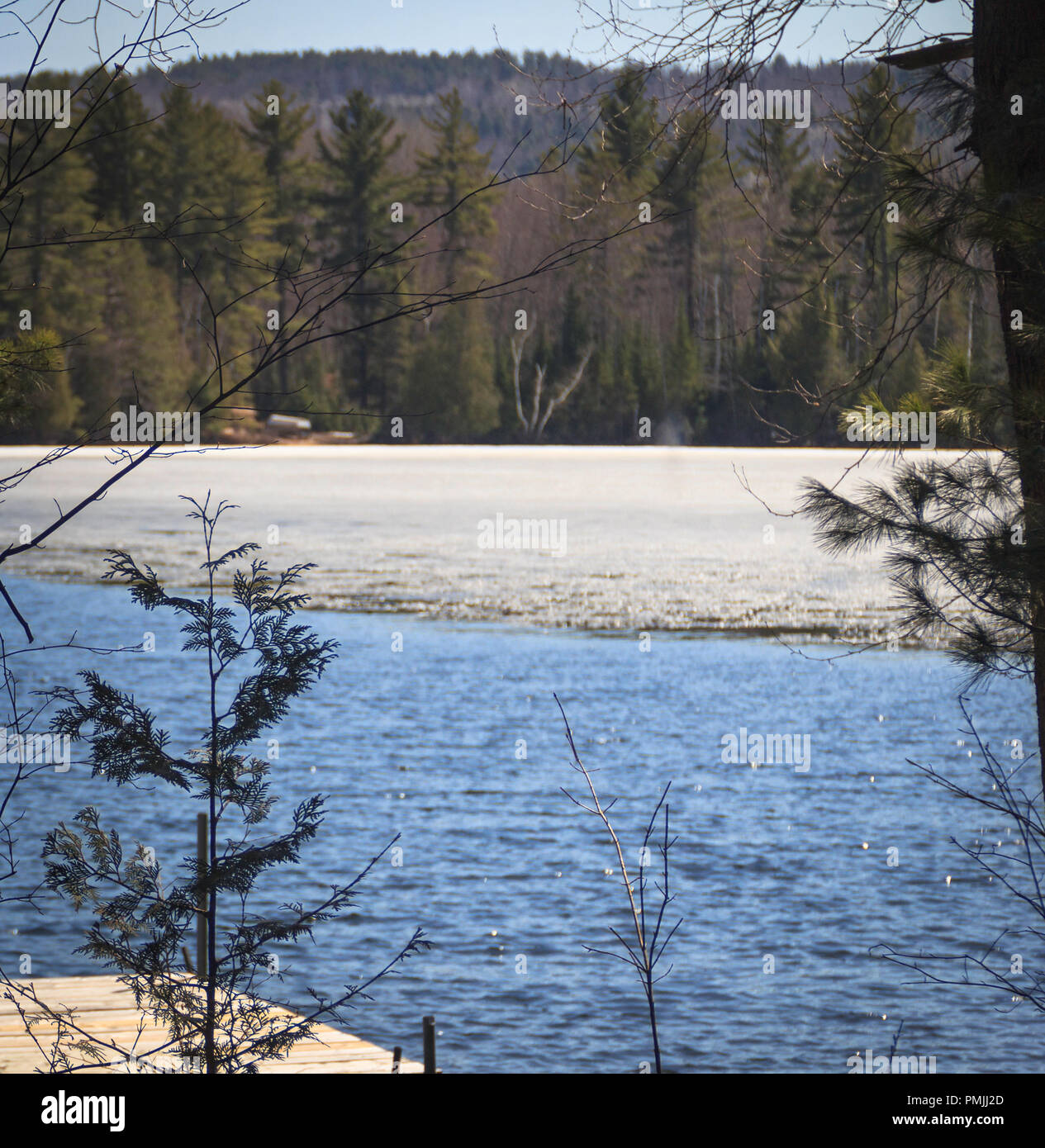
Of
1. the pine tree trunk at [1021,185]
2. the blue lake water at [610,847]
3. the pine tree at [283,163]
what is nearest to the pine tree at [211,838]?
the pine tree trunk at [1021,185]

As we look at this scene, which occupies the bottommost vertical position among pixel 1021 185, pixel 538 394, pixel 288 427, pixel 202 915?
pixel 202 915

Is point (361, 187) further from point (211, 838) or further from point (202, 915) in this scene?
point (211, 838)

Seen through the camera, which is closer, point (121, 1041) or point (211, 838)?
point (211, 838)

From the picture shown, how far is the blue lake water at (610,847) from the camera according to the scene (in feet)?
24.3

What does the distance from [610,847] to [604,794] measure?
0.97 metres

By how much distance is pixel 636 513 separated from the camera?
31.3 meters

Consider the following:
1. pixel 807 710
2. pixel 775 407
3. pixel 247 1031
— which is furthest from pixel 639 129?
pixel 775 407

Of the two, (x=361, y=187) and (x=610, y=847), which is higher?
(x=361, y=187)

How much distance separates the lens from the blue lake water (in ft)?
24.3

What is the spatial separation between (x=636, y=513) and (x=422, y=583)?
9267 millimetres

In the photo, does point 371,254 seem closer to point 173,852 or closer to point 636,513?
point 173,852

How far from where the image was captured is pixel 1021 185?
4184 mm

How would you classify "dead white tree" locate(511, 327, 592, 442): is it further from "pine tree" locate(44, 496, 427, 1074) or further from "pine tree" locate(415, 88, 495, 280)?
→ "pine tree" locate(44, 496, 427, 1074)

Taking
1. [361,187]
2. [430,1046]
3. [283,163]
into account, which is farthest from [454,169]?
[430,1046]
